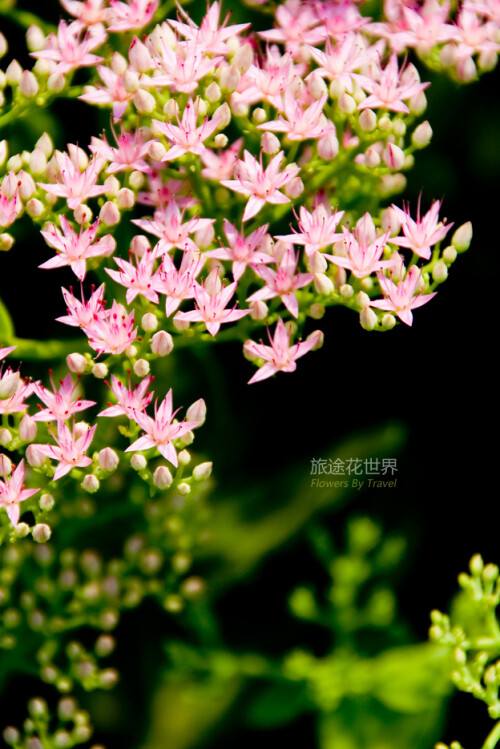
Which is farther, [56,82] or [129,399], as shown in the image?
[56,82]

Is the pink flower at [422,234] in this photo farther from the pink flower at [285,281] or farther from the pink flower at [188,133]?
the pink flower at [188,133]

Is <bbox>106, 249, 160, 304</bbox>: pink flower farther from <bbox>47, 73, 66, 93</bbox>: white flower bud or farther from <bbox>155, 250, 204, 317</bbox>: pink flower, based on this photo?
<bbox>47, 73, 66, 93</bbox>: white flower bud

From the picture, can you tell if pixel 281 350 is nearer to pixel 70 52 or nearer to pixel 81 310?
pixel 81 310

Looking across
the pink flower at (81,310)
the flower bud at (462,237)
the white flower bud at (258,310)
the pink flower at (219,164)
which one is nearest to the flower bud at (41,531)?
the pink flower at (81,310)

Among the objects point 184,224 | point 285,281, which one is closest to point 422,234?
point 285,281

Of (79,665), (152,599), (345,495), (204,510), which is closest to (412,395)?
(345,495)

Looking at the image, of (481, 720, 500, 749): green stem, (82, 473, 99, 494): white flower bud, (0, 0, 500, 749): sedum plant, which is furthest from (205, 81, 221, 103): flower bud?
(481, 720, 500, 749): green stem

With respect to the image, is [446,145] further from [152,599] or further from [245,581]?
[152,599]
